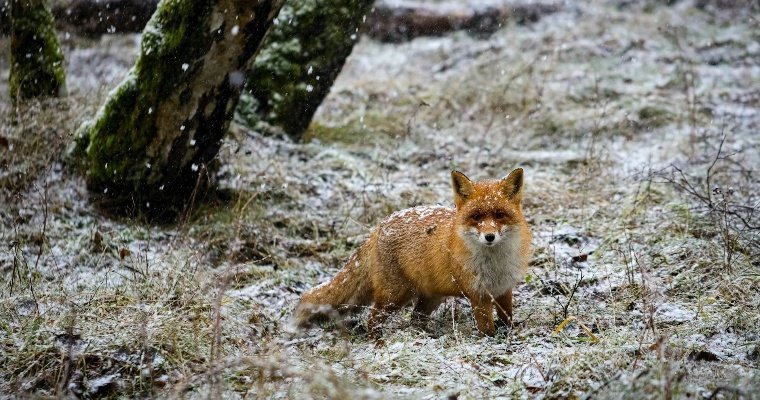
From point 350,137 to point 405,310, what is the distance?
468cm

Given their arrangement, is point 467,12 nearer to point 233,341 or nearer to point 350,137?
point 350,137

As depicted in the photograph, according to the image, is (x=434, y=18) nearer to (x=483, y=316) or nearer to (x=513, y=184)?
(x=513, y=184)

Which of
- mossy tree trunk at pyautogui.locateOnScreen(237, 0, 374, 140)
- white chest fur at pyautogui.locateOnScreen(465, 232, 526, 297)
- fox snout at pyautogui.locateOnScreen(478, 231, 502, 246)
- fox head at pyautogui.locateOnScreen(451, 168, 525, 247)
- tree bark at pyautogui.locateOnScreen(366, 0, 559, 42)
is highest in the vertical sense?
tree bark at pyautogui.locateOnScreen(366, 0, 559, 42)

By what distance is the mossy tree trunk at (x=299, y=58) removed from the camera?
9.32 metres

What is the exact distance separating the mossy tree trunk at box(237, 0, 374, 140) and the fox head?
193 inches

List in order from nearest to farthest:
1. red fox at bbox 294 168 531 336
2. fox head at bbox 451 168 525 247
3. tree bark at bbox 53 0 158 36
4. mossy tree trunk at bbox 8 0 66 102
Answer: fox head at bbox 451 168 525 247
red fox at bbox 294 168 531 336
mossy tree trunk at bbox 8 0 66 102
tree bark at bbox 53 0 158 36

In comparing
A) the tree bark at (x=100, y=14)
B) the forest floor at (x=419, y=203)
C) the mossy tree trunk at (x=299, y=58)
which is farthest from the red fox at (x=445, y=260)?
the tree bark at (x=100, y=14)

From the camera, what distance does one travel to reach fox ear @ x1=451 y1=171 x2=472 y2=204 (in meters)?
5.00

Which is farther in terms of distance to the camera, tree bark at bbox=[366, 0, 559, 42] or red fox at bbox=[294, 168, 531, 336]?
tree bark at bbox=[366, 0, 559, 42]

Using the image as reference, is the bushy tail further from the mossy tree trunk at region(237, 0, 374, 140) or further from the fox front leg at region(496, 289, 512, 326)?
the mossy tree trunk at region(237, 0, 374, 140)

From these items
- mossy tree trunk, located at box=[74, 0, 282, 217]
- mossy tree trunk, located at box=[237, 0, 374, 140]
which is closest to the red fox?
mossy tree trunk, located at box=[74, 0, 282, 217]

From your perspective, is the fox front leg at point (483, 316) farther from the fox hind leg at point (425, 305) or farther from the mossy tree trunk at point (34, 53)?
the mossy tree trunk at point (34, 53)

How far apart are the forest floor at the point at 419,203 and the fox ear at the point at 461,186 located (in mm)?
1097

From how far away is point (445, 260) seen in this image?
5.19m
